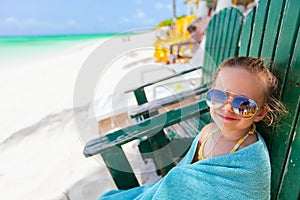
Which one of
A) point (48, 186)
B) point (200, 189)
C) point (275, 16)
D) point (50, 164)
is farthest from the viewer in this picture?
point (50, 164)

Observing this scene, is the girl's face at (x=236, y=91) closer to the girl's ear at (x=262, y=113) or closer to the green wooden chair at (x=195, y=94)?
the girl's ear at (x=262, y=113)

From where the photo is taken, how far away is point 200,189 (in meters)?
0.67

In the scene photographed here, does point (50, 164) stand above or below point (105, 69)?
below

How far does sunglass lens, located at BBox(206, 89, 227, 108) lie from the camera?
0.70 metres

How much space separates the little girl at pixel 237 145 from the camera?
2.10 feet

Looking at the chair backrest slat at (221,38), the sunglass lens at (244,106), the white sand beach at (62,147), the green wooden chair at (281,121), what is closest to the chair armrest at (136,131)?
the green wooden chair at (281,121)

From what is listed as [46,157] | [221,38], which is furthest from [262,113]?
[46,157]

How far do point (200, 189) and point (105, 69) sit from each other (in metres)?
0.56

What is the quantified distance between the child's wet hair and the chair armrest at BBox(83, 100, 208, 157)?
40 cm

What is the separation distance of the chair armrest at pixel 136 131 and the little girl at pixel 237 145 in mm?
298

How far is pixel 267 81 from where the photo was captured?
691mm

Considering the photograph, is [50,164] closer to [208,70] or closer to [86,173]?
[86,173]

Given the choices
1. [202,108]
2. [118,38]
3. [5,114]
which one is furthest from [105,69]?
[5,114]

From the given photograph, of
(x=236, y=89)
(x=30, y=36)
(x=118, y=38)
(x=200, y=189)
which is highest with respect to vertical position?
(x=118, y=38)
